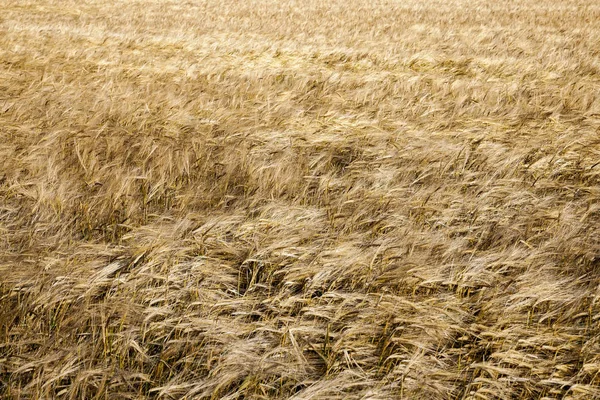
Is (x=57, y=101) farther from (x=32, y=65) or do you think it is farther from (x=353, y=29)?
(x=353, y=29)

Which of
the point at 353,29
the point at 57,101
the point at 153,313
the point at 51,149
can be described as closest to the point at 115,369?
the point at 153,313

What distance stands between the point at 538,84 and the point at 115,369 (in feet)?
19.4

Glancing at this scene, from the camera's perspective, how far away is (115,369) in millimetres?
1429

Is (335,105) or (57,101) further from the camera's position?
(335,105)

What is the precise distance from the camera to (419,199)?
2498 mm

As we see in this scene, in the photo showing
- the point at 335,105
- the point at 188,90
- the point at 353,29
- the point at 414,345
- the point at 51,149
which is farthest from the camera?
the point at 353,29

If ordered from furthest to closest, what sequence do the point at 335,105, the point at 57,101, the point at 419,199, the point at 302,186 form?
the point at 335,105
the point at 57,101
the point at 302,186
the point at 419,199

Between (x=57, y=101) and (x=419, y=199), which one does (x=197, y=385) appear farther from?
(x=57, y=101)

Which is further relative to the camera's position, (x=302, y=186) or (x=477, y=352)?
(x=302, y=186)

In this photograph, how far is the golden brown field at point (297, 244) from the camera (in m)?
1.48

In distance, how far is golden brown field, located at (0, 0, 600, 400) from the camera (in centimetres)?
148

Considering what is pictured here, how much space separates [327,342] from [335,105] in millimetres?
3445

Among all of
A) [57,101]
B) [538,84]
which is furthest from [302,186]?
[538,84]

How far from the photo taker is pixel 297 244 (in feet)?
6.77
